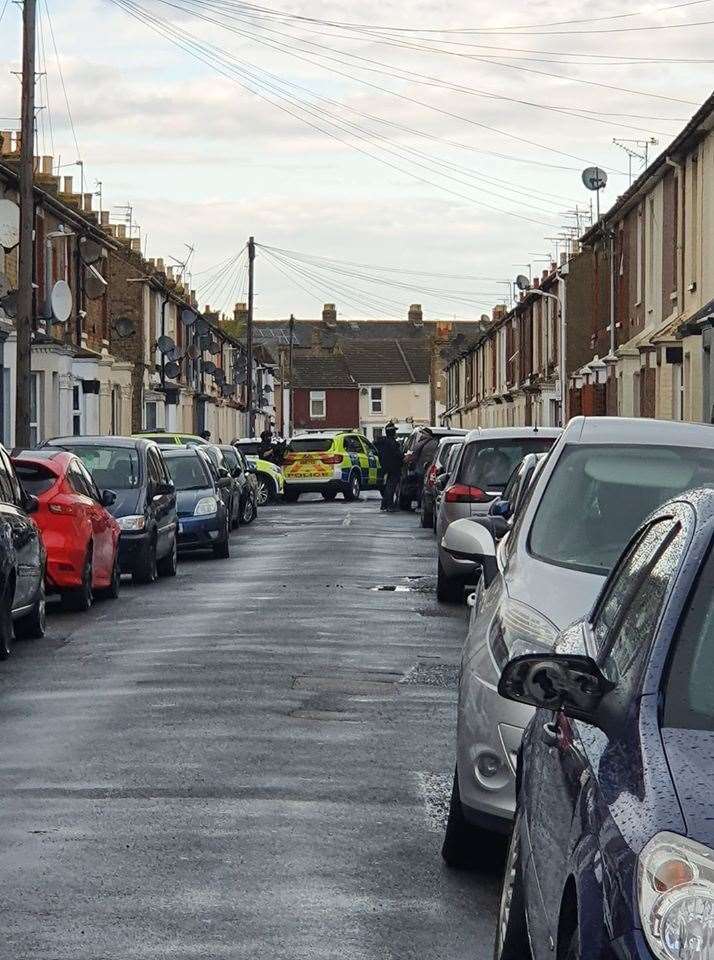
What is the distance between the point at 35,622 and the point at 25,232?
1515cm

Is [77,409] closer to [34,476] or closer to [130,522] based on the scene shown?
[130,522]

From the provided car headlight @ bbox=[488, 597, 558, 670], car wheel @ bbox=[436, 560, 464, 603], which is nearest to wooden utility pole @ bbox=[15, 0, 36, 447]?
car wheel @ bbox=[436, 560, 464, 603]

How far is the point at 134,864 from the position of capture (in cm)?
675

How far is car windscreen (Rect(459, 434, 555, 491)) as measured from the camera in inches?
740

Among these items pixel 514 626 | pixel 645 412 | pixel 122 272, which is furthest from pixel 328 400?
pixel 514 626

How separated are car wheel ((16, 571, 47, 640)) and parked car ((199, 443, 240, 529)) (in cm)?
1587

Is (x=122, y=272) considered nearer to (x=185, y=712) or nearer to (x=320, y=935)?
(x=185, y=712)

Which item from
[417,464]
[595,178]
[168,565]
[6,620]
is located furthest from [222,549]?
[595,178]

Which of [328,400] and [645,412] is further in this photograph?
[328,400]

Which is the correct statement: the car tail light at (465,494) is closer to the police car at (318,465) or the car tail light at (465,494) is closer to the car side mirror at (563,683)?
the car side mirror at (563,683)

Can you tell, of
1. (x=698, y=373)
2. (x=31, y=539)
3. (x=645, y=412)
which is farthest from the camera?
(x=645, y=412)

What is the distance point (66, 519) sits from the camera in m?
16.8

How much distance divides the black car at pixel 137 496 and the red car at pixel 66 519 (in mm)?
2228

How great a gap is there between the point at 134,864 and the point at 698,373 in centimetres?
2623
